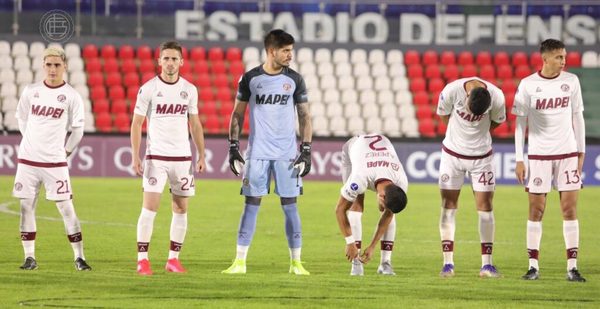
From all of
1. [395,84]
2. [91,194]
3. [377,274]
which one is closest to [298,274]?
[377,274]

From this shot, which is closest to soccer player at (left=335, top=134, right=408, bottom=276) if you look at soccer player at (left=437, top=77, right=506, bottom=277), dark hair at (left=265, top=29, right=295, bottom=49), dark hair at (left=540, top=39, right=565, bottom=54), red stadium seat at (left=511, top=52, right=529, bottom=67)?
soccer player at (left=437, top=77, right=506, bottom=277)

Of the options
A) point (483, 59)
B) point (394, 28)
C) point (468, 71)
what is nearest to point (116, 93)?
point (394, 28)

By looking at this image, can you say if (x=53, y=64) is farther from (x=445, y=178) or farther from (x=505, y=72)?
(x=505, y=72)

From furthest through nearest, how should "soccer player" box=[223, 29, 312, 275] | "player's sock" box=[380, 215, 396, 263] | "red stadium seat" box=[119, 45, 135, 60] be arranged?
1. "red stadium seat" box=[119, 45, 135, 60]
2. "player's sock" box=[380, 215, 396, 263]
3. "soccer player" box=[223, 29, 312, 275]

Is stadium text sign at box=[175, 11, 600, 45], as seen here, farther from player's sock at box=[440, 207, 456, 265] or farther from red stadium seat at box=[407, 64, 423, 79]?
player's sock at box=[440, 207, 456, 265]

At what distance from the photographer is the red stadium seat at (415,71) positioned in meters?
27.5

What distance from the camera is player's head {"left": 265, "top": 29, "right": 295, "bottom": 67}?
1043 centimetres

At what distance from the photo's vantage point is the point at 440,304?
29.1 ft

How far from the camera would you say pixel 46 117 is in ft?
34.8

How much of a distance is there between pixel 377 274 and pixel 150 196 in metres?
2.26

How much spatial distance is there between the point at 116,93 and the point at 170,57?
633 inches

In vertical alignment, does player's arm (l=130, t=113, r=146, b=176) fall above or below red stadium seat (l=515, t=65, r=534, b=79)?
below

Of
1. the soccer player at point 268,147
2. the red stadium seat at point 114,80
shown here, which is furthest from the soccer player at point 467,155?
the red stadium seat at point 114,80

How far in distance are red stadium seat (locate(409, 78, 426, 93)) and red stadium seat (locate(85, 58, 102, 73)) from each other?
7.22 meters
